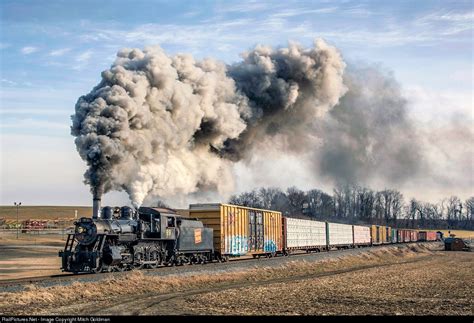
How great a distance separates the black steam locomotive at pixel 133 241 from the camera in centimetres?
2317

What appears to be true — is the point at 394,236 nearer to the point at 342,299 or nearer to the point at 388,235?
the point at 388,235

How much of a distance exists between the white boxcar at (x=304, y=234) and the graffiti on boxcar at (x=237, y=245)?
299 inches

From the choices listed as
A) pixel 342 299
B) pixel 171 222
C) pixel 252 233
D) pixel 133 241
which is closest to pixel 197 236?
pixel 171 222

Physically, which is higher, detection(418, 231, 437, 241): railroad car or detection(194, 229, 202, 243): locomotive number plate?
detection(194, 229, 202, 243): locomotive number plate

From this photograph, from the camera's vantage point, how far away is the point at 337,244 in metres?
52.8

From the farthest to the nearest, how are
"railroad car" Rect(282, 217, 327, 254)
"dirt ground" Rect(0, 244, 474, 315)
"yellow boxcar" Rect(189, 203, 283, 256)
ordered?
1. "railroad car" Rect(282, 217, 327, 254)
2. "yellow boxcar" Rect(189, 203, 283, 256)
3. "dirt ground" Rect(0, 244, 474, 315)

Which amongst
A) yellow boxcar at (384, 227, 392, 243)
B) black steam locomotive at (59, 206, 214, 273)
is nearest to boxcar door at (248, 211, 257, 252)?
black steam locomotive at (59, 206, 214, 273)

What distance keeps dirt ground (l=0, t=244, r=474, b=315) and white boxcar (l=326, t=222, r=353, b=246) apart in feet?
91.7

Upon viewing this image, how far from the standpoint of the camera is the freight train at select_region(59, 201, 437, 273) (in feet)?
76.4

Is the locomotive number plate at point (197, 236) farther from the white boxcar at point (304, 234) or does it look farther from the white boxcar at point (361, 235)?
the white boxcar at point (361, 235)

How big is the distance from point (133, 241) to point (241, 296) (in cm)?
990

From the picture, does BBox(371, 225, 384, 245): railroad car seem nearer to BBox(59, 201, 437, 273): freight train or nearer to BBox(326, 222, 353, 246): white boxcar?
BBox(326, 222, 353, 246): white boxcar

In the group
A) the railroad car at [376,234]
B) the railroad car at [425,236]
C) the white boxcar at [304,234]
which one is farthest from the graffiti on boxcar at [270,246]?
the railroad car at [425,236]

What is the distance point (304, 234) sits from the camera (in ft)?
147
